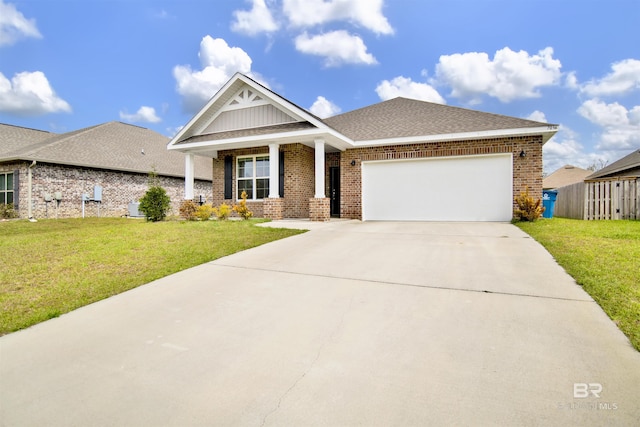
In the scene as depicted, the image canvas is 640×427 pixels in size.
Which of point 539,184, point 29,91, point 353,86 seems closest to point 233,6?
point 353,86

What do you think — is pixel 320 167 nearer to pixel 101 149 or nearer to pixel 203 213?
pixel 203 213

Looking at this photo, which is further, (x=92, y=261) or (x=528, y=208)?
(x=528, y=208)

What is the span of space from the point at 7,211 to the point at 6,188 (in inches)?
61.3

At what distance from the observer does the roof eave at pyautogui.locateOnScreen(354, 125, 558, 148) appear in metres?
9.72

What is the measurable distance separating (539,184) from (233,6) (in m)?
12.8

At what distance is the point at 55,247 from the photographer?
6.58m

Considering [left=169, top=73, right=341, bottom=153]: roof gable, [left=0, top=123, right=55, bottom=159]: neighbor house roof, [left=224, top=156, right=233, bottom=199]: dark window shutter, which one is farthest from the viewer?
[left=0, top=123, right=55, bottom=159]: neighbor house roof

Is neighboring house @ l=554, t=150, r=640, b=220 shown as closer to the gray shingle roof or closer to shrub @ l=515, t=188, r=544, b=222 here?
shrub @ l=515, t=188, r=544, b=222

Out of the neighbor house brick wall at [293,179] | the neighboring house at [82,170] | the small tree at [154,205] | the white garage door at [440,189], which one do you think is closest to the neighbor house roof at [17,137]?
the neighboring house at [82,170]

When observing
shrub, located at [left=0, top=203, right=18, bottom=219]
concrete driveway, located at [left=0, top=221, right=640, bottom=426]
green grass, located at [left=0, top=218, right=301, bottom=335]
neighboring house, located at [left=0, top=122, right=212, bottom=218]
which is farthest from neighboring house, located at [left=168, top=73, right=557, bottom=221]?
shrub, located at [left=0, top=203, right=18, bottom=219]

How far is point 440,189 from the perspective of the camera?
11.0m

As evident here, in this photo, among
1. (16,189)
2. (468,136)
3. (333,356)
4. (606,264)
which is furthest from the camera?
(16,189)

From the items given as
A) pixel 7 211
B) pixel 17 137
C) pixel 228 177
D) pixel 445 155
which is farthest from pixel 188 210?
pixel 17 137

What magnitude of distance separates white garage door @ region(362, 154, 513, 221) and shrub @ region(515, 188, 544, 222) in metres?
0.76
